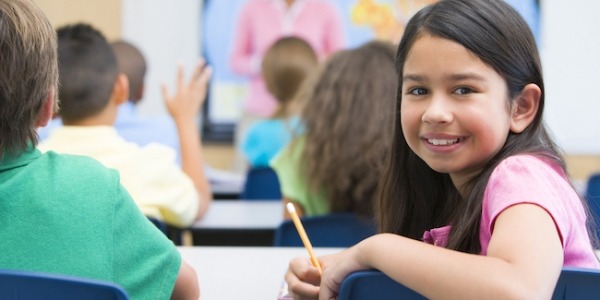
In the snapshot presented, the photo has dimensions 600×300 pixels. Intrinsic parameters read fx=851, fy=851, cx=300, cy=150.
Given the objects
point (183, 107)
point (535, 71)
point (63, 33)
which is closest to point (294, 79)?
point (183, 107)

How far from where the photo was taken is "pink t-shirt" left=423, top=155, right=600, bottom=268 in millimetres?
1107

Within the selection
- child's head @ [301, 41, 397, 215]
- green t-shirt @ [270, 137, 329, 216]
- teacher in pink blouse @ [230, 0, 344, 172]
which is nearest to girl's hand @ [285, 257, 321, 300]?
child's head @ [301, 41, 397, 215]

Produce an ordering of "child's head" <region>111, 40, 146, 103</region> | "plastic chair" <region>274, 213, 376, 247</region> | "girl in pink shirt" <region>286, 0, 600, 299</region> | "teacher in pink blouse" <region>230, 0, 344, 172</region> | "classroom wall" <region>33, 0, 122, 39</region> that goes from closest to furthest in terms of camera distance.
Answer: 1. "girl in pink shirt" <region>286, 0, 600, 299</region>
2. "plastic chair" <region>274, 213, 376, 247</region>
3. "child's head" <region>111, 40, 146, 103</region>
4. "teacher in pink blouse" <region>230, 0, 344, 172</region>
5. "classroom wall" <region>33, 0, 122, 39</region>

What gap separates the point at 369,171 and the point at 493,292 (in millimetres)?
1459

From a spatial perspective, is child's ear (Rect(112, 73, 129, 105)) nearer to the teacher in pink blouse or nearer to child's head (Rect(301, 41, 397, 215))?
child's head (Rect(301, 41, 397, 215))

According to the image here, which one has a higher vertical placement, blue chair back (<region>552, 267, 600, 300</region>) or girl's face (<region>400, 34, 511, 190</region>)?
girl's face (<region>400, 34, 511, 190</region>)

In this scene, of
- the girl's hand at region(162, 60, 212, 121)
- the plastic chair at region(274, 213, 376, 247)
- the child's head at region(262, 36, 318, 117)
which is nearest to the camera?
the plastic chair at region(274, 213, 376, 247)

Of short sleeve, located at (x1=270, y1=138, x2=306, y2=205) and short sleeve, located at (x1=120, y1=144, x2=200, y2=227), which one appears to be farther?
short sleeve, located at (x1=270, y1=138, x2=306, y2=205)

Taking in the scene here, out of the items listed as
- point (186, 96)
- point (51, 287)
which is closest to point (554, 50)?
point (186, 96)

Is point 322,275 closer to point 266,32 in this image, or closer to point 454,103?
point 454,103

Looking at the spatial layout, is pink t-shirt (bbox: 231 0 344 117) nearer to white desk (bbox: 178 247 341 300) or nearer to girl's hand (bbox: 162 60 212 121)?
girl's hand (bbox: 162 60 212 121)

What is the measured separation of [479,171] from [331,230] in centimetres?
94

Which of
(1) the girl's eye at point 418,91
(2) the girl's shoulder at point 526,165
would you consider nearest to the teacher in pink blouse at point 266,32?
(1) the girl's eye at point 418,91

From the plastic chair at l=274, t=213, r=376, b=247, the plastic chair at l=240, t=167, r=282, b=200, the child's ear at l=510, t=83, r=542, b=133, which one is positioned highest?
the child's ear at l=510, t=83, r=542, b=133
